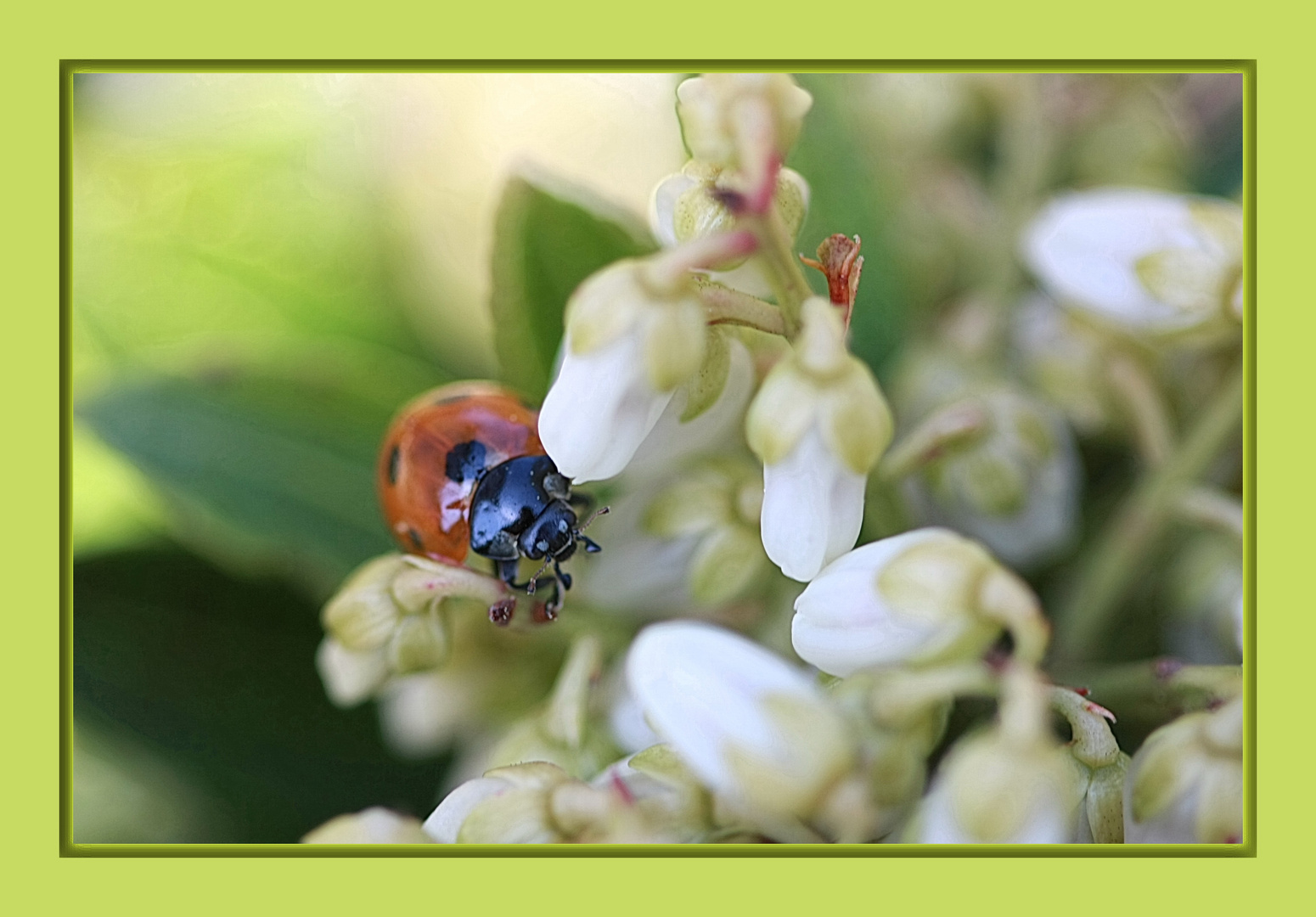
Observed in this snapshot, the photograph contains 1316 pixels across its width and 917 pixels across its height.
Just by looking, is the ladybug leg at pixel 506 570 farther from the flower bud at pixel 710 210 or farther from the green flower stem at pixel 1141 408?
the green flower stem at pixel 1141 408

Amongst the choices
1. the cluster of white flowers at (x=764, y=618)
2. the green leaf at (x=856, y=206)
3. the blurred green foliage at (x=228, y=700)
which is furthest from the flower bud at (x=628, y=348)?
A: the blurred green foliage at (x=228, y=700)

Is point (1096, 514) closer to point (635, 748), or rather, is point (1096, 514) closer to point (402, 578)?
point (635, 748)

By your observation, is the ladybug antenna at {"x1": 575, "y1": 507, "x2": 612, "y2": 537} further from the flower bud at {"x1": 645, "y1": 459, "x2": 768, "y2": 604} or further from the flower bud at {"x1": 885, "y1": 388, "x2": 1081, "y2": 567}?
the flower bud at {"x1": 885, "y1": 388, "x2": 1081, "y2": 567}

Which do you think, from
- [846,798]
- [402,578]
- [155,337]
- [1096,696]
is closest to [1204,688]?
[1096,696]

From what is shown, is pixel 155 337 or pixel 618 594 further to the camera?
pixel 155 337

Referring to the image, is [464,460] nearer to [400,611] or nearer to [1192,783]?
[400,611]

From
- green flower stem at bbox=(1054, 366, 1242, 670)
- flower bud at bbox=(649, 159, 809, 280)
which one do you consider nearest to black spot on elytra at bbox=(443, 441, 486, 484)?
flower bud at bbox=(649, 159, 809, 280)

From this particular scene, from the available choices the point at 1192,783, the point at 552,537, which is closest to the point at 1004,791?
the point at 1192,783
